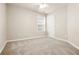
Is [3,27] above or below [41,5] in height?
below

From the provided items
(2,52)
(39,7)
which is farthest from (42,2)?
(2,52)

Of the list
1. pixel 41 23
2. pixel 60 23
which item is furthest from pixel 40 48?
pixel 60 23

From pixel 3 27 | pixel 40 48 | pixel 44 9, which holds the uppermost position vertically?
pixel 44 9

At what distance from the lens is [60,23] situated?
1.83 meters

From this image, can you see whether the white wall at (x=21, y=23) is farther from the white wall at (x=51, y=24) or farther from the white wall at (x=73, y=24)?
the white wall at (x=73, y=24)

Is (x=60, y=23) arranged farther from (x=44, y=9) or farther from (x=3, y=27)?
(x=3, y=27)

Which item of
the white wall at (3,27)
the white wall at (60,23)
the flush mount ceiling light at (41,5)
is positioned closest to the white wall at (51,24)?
the white wall at (60,23)

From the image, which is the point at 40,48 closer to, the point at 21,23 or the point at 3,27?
the point at 21,23

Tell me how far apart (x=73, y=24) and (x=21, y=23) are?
800mm

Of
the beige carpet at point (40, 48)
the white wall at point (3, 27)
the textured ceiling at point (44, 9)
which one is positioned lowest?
the beige carpet at point (40, 48)

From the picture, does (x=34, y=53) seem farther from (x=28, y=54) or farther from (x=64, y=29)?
(x=64, y=29)

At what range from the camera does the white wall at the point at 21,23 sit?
5.82ft

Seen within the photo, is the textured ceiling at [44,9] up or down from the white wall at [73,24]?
up

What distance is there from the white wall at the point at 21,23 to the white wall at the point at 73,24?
1.41 ft
